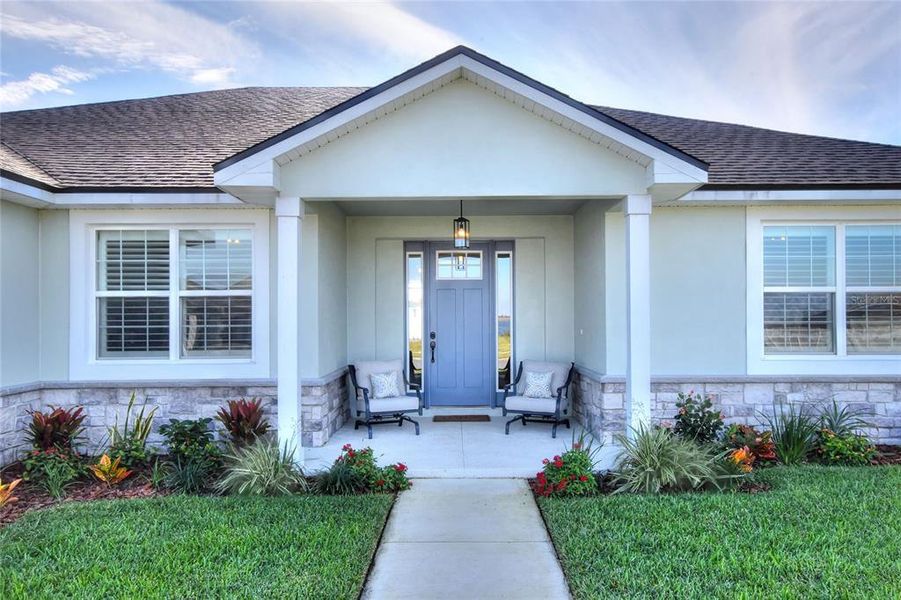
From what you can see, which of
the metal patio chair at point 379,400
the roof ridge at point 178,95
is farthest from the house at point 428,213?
the roof ridge at point 178,95

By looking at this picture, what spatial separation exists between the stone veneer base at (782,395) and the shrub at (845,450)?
0.72 metres

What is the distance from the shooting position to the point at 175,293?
6395mm

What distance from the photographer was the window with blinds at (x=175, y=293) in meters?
6.39

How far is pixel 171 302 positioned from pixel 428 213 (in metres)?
3.82

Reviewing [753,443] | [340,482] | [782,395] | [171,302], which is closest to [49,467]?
[171,302]

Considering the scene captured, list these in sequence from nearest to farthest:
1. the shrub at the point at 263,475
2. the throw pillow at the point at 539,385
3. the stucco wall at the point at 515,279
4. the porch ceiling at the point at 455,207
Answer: the shrub at the point at 263,475 < the porch ceiling at the point at 455,207 < the throw pillow at the point at 539,385 < the stucco wall at the point at 515,279

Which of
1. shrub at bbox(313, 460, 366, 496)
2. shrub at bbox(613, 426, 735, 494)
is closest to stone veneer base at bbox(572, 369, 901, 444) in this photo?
shrub at bbox(613, 426, 735, 494)

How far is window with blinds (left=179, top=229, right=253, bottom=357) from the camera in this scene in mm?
6434

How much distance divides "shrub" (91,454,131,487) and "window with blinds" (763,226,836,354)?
7793 mm

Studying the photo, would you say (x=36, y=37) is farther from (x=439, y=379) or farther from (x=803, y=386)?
(x=803, y=386)

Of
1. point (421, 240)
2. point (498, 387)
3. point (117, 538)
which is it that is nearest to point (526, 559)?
point (117, 538)

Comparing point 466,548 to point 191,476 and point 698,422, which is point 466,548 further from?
point 698,422

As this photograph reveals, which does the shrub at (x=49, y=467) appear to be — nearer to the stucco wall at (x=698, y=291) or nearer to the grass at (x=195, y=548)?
the grass at (x=195, y=548)

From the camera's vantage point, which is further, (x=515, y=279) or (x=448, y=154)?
(x=515, y=279)
